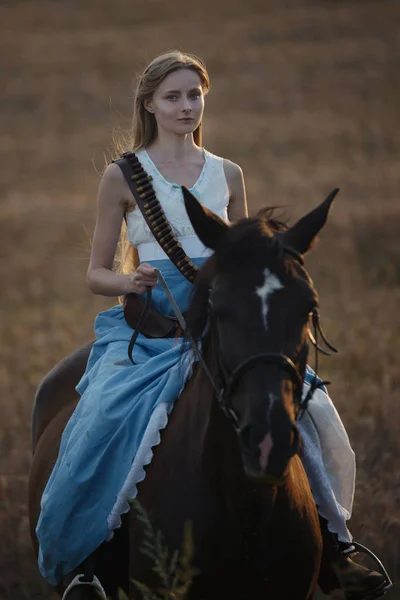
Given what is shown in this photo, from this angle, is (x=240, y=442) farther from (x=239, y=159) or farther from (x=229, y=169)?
(x=239, y=159)

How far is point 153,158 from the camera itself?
20.0ft

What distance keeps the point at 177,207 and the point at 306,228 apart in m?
1.29

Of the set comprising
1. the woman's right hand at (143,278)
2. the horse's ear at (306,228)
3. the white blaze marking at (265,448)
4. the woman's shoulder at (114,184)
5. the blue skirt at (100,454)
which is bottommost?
the blue skirt at (100,454)

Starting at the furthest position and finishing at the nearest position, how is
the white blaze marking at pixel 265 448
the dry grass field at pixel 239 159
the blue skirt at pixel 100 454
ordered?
the dry grass field at pixel 239 159, the blue skirt at pixel 100 454, the white blaze marking at pixel 265 448

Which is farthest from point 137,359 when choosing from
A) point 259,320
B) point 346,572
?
point 259,320

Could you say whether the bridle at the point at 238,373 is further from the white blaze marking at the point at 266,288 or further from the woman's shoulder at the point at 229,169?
the woman's shoulder at the point at 229,169

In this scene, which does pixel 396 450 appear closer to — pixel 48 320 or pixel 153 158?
pixel 153 158

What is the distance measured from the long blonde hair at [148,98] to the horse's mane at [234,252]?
1.41 metres

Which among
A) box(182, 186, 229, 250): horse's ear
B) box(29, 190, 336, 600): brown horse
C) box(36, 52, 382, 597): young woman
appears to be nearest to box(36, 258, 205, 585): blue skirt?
box(36, 52, 382, 597): young woman

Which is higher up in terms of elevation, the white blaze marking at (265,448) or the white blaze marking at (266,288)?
the white blaze marking at (266,288)

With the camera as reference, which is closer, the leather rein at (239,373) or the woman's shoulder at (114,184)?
the leather rein at (239,373)

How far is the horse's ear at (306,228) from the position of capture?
473cm

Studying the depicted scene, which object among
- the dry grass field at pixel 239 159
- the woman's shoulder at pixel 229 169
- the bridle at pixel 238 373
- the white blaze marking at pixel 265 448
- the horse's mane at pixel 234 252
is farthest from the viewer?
the dry grass field at pixel 239 159

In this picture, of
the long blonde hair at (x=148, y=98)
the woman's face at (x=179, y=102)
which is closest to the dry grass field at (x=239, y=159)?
the long blonde hair at (x=148, y=98)
